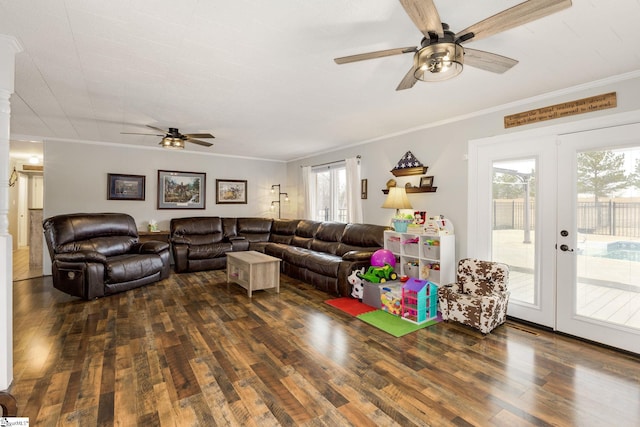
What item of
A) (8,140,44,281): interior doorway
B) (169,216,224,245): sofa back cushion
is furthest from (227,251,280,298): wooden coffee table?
(8,140,44,281): interior doorway

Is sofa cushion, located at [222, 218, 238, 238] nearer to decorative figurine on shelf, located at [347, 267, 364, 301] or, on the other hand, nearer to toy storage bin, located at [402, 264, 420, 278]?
Result: decorative figurine on shelf, located at [347, 267, 364, 301]

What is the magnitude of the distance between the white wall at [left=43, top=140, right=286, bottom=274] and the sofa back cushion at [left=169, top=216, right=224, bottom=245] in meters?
0.45

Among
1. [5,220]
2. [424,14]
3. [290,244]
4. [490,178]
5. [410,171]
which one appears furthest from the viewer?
[290,244]

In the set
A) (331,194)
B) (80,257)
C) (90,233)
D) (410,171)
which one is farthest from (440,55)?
(90,233)

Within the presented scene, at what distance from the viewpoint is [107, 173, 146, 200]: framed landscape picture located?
579 centimetres

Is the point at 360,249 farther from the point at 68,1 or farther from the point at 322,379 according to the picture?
the point at 68,1

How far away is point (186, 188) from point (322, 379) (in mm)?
5504

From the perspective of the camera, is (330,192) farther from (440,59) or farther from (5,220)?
(5,220)

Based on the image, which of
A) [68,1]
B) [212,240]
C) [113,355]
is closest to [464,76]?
[68,1]

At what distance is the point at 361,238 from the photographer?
4.93 meters

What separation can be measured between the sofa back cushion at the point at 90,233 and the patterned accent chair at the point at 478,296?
4.86 m

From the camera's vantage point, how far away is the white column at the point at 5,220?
6.63 ft

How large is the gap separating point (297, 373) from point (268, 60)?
244cm

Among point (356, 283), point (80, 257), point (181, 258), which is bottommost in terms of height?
point (356, 283)
